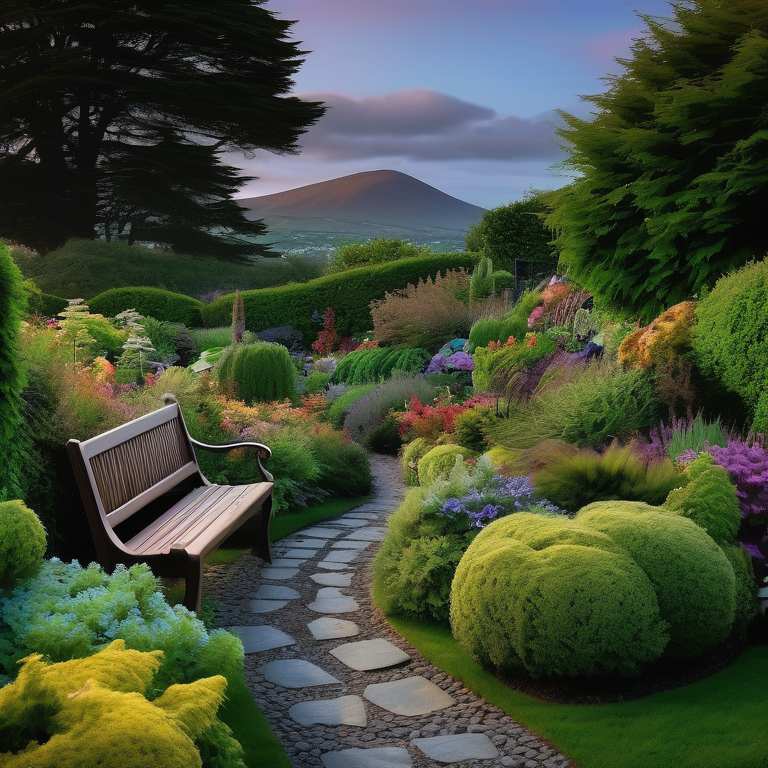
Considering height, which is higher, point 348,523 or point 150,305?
point 150,305

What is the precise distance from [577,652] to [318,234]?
3922 centimetres

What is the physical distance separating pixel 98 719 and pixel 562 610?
6.60 ft

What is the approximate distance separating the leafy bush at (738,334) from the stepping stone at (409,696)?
3621 millimetres

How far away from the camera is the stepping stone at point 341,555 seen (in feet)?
17.6

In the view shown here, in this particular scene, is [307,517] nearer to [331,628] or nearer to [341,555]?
[341,555]

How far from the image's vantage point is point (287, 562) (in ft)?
17.6

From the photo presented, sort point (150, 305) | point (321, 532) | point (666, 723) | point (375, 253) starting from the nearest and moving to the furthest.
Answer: point (666, 723) → point (321, 532) → point (150, 305) → point (375, 253)

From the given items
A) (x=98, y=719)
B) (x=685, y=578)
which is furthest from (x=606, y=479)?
(x=98, y=719)

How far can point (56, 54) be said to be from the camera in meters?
25.7

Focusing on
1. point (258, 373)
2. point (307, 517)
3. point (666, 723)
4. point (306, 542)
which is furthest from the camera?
point (258, 373)

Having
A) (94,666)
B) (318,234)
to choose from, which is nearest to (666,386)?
(94,666)

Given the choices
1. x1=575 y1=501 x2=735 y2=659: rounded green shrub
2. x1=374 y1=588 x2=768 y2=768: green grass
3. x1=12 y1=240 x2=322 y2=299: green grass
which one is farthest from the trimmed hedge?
x1=374 y1=588 x2=768 y2=768: green grass

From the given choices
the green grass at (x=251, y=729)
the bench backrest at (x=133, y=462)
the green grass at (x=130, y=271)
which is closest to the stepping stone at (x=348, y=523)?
the bench backrest at (x=133, y=462)

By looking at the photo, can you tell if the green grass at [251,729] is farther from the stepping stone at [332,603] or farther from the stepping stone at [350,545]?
the stepping stone at [350,545]
